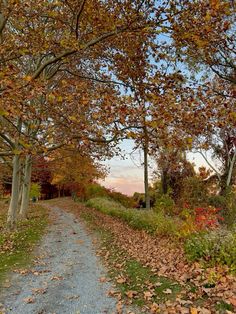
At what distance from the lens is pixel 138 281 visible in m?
8.28

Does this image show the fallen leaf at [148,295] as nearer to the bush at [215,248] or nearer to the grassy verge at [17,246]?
the bush at [215,248]

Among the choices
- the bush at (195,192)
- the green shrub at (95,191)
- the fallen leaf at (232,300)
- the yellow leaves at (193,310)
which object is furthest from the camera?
the green shrub at (95,191)

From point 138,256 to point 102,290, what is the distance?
322 centimetres

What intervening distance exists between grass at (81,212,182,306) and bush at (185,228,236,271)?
132 centimetres

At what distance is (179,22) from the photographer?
9906 mm

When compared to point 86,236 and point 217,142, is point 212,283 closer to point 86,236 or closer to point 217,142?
point 86,236

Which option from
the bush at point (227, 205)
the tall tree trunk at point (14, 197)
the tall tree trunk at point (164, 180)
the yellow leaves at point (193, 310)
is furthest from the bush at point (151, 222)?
the tall tree trunk at point (164, 180)

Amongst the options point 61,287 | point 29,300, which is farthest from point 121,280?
point 29,300

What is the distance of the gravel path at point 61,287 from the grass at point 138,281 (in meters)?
0.41

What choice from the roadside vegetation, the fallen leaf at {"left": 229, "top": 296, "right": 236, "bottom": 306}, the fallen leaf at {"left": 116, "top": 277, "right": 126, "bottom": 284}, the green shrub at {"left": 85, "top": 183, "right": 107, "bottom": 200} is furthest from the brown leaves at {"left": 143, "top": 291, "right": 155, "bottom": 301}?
the green shrub at {"left": 85, "top": 183, "right": 107, "bottom": 200}

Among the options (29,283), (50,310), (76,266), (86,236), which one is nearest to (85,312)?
(50,310)

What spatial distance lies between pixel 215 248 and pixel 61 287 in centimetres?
405

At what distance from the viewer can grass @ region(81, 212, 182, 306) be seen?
23.6 feet

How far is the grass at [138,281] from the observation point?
718cm
